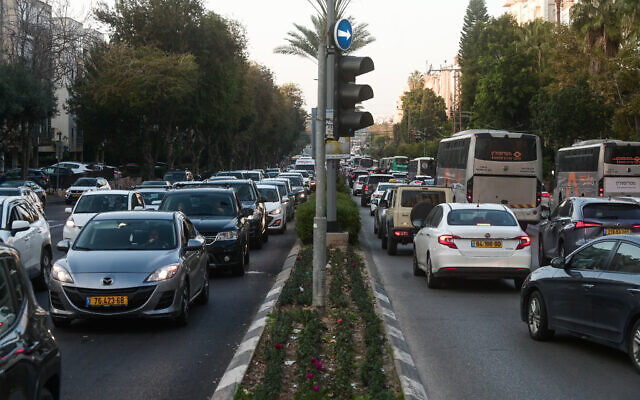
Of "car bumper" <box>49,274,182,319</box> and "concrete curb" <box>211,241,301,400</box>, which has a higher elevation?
"car bumper" <box>49,274,182,319</box>

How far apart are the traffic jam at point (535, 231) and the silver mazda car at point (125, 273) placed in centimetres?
434

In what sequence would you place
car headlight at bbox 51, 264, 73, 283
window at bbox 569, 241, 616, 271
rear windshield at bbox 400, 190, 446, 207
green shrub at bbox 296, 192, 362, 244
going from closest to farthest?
window at bbox 569, 241, 616, 271 < car headlight at bbox 51, 264, 73, 283 < rear windshield at bbox 400, 190, 446, 207 < green shrub at bbox 296, 192, 362, 244

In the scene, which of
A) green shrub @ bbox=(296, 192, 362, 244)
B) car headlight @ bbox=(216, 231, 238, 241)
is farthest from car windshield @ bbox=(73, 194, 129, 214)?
car headlight @ bbox=(216, 231, 238, 241)

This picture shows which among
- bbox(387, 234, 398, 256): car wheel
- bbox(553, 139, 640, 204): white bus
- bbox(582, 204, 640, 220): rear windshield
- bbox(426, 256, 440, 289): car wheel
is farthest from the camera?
bbox(553, 139, 640, 204): white bus

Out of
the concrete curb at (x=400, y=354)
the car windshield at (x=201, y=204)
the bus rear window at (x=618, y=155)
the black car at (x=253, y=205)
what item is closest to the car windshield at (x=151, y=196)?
the black car at (x=253, y=205)

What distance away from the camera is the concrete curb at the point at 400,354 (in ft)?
24.5

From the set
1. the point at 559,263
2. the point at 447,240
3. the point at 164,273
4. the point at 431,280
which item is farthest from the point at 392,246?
the point at 559,263

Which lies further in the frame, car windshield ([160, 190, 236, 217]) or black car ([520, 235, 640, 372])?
car windshield ([160, 190, 236, 217])

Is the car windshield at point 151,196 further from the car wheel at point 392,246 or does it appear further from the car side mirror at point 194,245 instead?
the car side mirror at point 194,245

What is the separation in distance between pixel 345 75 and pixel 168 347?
4.02 meters

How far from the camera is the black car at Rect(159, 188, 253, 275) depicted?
54.5ft

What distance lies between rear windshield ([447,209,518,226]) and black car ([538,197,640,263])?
274cm

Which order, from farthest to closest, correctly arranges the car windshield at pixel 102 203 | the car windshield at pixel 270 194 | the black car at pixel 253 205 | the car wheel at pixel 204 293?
the car windshield at pixel 270 194, the black car at pixel 253 205, the car windshield at pixel 102 203, the car wheel at pixel 204 293

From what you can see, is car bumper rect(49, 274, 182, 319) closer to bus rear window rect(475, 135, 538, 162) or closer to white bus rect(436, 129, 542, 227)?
white bus rect(436, 129, 542, 227)
